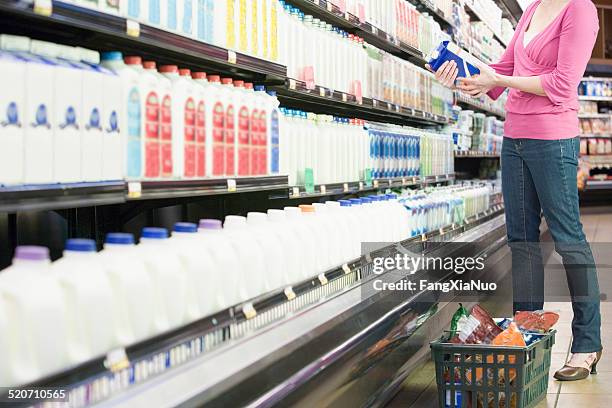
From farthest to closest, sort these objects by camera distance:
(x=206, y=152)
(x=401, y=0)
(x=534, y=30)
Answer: (x=401, y=0) → (x=534, y=30) → (x=206, y=152)

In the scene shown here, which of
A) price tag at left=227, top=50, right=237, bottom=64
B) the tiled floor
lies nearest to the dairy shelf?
the tiled floor

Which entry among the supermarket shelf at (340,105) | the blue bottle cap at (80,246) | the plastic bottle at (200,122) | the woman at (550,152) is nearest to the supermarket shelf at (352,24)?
the supermarket shelf at (340,105)

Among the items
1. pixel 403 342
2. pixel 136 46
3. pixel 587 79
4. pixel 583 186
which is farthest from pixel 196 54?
pixel 587 79

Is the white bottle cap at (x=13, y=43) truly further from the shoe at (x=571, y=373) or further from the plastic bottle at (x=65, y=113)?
the shoe at (x=571, y=373)

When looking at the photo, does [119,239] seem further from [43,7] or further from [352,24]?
[352,24]

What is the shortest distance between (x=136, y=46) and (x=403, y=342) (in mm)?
1816

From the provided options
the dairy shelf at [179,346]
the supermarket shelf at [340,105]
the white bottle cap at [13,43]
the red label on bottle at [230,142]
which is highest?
the supermarket shelf at [340,105]

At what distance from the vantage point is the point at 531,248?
13.5 ft

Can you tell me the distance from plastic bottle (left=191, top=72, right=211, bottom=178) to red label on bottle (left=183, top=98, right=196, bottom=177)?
0.02 m

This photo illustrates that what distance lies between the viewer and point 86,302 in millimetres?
1793

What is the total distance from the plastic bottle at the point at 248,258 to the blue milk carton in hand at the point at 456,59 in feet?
6.00

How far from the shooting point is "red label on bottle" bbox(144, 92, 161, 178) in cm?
236

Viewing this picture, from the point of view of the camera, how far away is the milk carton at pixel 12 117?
1761 mm

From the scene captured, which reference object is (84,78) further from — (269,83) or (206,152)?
(269,83)
